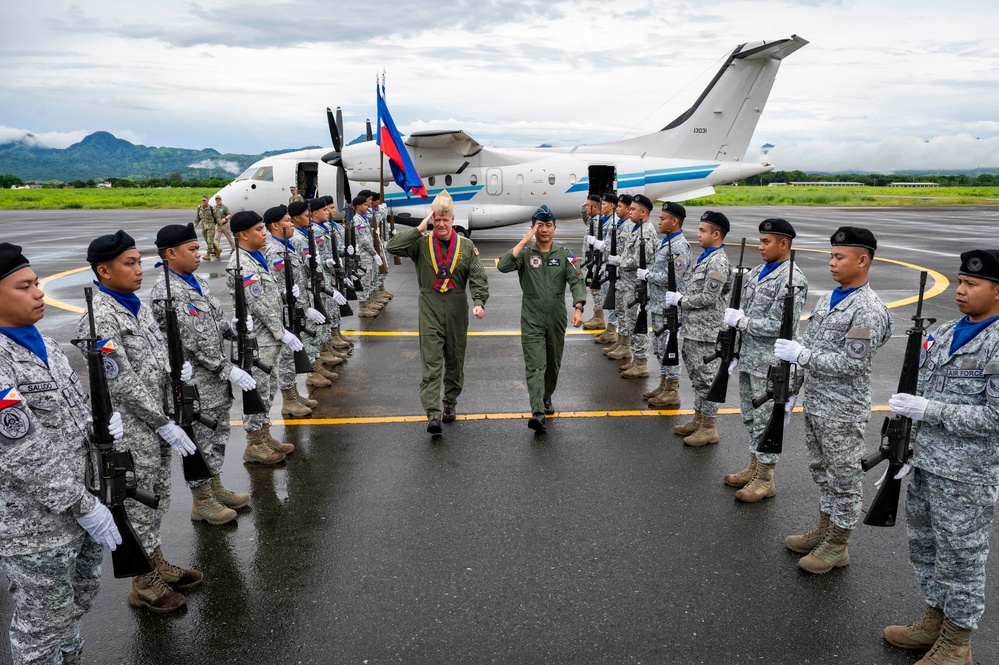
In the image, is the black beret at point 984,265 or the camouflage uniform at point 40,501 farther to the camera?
the black beret at point 984,265

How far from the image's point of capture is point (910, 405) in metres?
3.23

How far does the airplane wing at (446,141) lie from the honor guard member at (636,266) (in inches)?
406

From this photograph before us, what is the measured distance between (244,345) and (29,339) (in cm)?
240

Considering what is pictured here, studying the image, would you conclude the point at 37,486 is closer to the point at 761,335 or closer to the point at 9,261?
the point at 9,261

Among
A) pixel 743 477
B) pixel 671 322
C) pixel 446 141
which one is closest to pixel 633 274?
pixel 671 322

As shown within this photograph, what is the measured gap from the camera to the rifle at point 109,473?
2998mm

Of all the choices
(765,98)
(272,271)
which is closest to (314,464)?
(272,271)

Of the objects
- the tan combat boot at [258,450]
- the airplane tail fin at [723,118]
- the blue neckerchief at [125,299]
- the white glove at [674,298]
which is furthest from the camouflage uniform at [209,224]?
the blue neckerchief at [125,299]

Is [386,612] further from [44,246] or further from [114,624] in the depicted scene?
[44,246]

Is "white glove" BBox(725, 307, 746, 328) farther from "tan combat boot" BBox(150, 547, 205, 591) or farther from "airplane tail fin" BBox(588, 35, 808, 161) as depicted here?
"airplane tail fin" BBox(588, 35, 808, 161)

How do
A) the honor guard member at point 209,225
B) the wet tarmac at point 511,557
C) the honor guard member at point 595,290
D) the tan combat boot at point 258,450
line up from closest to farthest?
the wet tarmac at point 511,557, the tan combat boot at point 258,450, the honor guard member at point 595,290, the honor guard member at point 209,225

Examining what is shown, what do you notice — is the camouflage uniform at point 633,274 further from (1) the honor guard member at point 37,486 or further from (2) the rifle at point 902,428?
(1) the honor guard member at point 37,486

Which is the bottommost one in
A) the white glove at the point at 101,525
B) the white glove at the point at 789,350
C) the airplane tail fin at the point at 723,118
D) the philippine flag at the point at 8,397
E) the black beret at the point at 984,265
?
the white glove at the point at 101,525

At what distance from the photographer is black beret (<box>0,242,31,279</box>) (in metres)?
2.63
